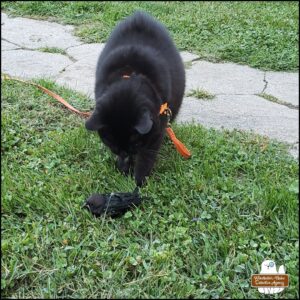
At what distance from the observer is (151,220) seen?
6.37ft

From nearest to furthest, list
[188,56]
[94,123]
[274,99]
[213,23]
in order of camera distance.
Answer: [94,123], [274,99], [188,56], [213,23]

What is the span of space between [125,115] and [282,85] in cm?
161

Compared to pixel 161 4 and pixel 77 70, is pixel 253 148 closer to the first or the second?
pixel 77 70

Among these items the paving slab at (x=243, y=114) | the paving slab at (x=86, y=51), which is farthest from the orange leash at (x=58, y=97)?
the paving slab at (x=86, y=51)

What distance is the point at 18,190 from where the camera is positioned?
2.06 metres

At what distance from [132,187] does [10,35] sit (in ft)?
8.74

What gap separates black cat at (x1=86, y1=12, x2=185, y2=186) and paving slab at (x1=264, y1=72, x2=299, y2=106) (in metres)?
0.74

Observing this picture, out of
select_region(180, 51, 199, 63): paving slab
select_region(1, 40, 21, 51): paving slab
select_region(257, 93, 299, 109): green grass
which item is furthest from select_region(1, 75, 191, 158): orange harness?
select_region(180, 51, 199, 63): paving slab

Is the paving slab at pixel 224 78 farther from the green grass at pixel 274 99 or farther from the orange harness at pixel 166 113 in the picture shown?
the orange harness at pixel 166 113

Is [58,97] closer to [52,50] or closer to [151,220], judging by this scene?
[52,50]

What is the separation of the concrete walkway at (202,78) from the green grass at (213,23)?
0.14 meters

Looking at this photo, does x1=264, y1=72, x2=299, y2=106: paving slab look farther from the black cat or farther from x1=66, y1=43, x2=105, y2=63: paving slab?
x1=66, y1=43, x2=105, y2=63: paving slab

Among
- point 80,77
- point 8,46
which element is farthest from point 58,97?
point 8,46

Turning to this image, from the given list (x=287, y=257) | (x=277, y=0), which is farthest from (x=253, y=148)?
(x=277, y=0)
